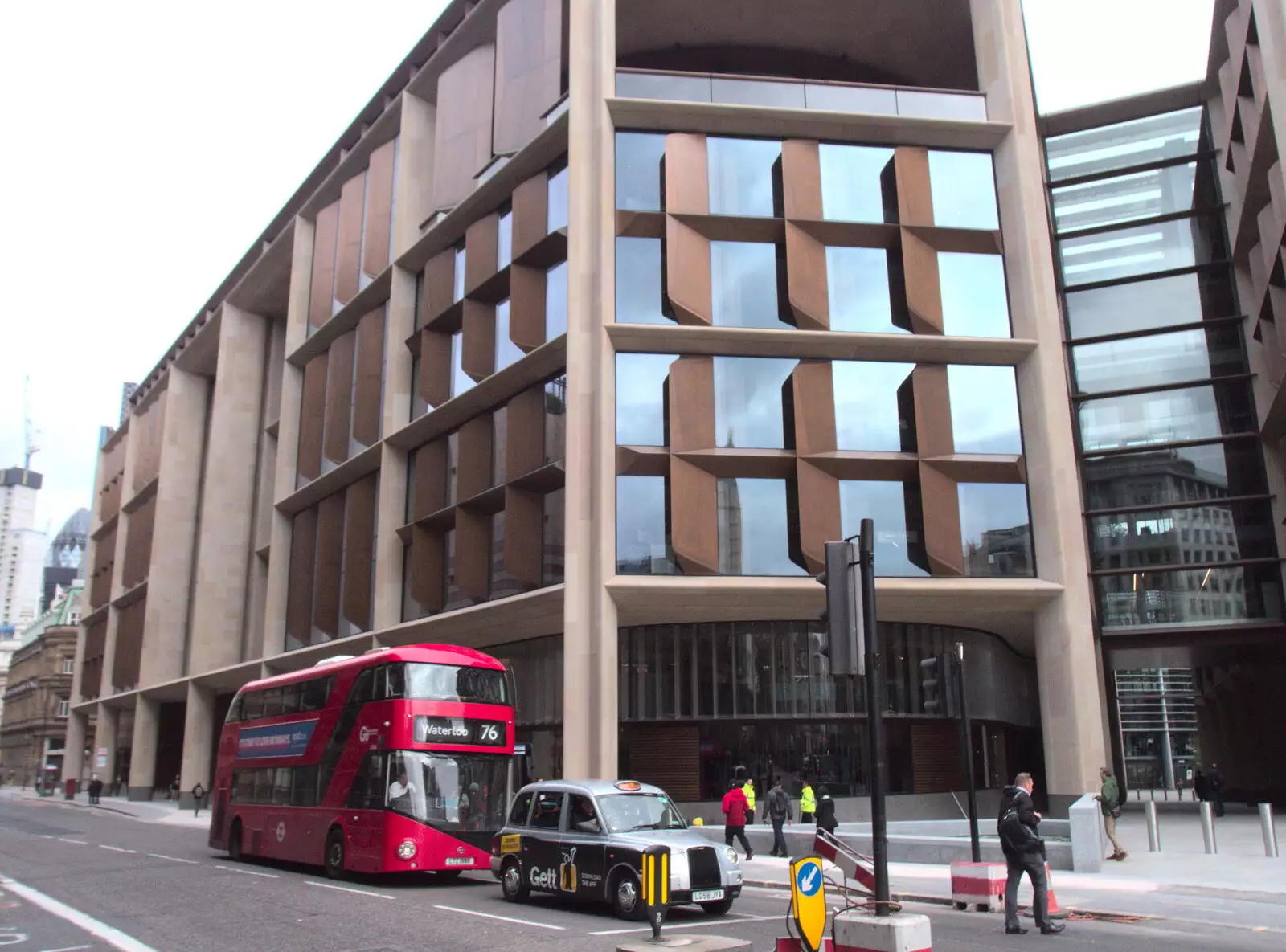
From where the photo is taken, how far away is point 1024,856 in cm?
1289

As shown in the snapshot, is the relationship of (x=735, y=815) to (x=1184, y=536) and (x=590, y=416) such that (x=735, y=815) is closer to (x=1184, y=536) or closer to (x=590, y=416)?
(x=590, y=416)

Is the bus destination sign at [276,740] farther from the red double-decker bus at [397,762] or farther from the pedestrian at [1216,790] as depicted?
the pedestrian at [1216,790]

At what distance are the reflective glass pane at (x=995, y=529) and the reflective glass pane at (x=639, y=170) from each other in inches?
480

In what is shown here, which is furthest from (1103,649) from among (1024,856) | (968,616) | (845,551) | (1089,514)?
(845,551)

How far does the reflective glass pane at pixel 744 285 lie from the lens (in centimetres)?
3005

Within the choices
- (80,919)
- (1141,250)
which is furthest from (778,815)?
(1141,250)

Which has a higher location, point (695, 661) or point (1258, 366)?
point (1258, 366)

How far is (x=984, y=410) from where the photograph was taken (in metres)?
29.9

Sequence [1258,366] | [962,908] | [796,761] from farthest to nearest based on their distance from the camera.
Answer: [1258,366] → [796,761] → [962,908]

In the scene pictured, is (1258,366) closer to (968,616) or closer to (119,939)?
(968,616)

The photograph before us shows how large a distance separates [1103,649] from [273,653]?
33209mm

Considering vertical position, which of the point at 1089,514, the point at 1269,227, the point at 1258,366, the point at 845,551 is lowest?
the point at 845,551

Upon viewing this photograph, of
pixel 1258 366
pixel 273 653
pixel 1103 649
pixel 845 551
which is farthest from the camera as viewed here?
pixel 273 653

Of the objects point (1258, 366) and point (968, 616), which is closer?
point (968, 616)
